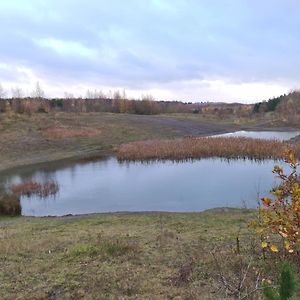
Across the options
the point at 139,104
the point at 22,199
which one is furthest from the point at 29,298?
the point at 139,104

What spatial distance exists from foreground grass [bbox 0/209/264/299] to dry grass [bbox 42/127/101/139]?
34007mm

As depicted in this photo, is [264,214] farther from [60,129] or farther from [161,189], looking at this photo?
[60,129]

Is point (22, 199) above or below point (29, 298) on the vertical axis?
below

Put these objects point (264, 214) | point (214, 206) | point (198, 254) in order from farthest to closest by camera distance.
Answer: point (214, 206), point (198, 254), point (264, 214)

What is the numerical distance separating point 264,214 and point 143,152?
30.3 m

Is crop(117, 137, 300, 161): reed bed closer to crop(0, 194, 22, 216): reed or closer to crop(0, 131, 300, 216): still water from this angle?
crop(0, 131, 300, 216): still water

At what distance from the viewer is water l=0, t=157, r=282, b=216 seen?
19.2 metres

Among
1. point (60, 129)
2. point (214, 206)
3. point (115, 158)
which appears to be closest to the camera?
point (214, 206)

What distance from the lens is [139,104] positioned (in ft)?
313

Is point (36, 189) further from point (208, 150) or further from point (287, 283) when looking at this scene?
point (287, 283)

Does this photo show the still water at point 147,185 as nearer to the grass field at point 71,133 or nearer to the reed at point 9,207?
the reed at point 9,207

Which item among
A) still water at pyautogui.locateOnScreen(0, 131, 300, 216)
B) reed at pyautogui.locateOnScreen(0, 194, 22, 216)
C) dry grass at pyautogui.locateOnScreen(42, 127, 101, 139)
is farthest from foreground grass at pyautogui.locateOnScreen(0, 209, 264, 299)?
dry grass at pyautogui.locateOnScreen(42, 127, 101, 139)

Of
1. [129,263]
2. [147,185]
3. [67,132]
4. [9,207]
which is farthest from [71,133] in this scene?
[129,263]

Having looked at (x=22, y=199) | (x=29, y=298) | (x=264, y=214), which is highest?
(x=264, y=214)
